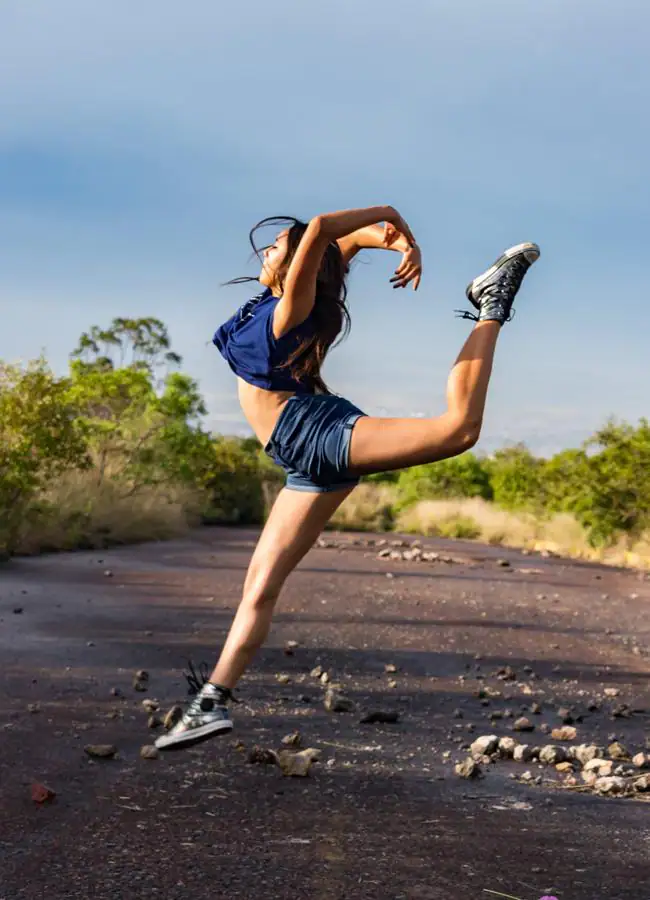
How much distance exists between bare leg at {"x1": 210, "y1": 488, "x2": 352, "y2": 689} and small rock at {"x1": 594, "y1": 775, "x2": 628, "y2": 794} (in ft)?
7.18

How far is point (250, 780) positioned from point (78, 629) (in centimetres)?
466

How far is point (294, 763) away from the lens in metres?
5.41

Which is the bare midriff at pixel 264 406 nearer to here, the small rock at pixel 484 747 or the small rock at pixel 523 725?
the small rock at pixel 484 747

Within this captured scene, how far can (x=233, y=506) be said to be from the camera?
29547 mm

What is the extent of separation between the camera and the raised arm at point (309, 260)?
12.5 feet

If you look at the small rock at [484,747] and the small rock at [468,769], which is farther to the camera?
the small rock at [484,747]

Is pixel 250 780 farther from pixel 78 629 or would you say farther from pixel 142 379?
pixel 142 379

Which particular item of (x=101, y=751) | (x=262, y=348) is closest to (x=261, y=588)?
(x=262, y=348)

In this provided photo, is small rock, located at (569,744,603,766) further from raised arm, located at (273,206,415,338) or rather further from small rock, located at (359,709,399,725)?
raised arm, located at (273,206,415,338)

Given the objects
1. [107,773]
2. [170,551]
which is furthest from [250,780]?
[170,551]

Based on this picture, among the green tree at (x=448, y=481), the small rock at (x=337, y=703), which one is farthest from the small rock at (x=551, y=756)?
the green tree at (x=448, y=481)

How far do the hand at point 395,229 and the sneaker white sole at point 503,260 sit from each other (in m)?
0.32

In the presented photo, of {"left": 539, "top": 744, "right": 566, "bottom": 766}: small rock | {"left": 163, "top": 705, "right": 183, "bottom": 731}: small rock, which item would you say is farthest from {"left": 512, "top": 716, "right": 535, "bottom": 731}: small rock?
{"left": 163, "top": 705, "right": 183, "bottom": 731}: small rock

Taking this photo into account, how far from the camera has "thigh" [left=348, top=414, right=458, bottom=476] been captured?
3.76 meters
